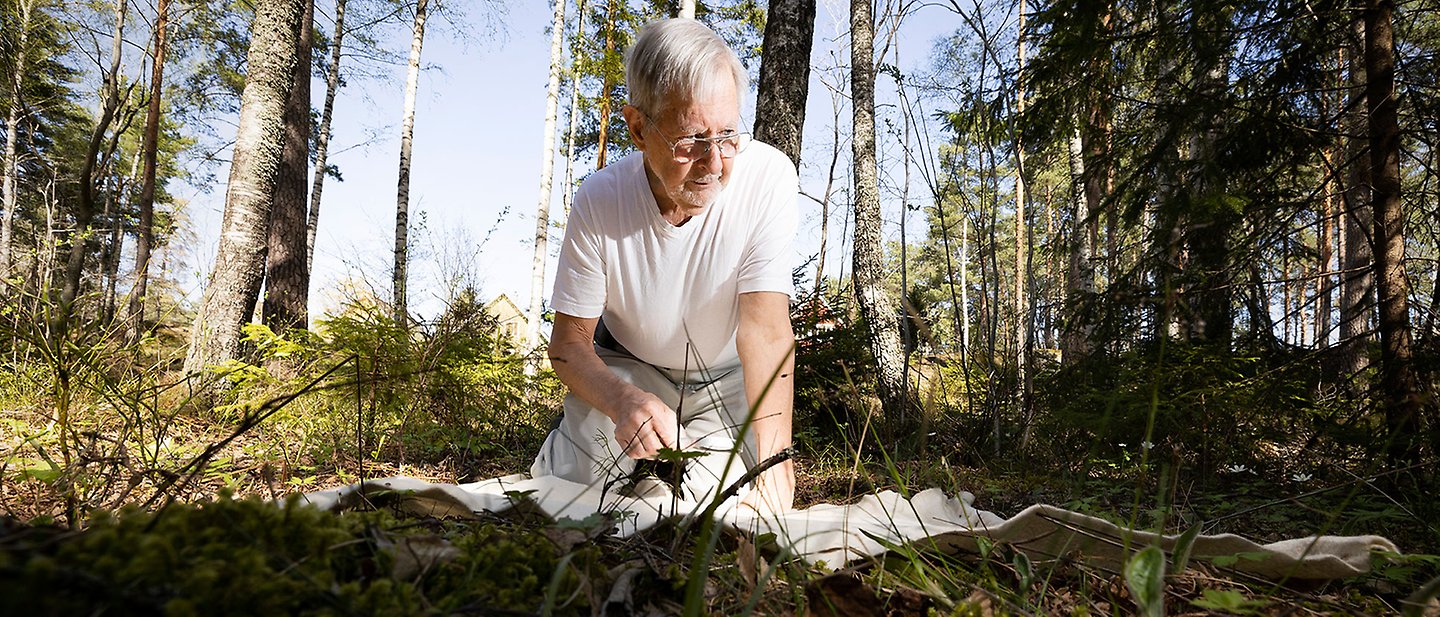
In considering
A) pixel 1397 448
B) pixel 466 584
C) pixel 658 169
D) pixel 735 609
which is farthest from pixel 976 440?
pixel 466 584

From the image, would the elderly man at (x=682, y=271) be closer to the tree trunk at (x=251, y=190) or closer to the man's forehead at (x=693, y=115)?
the man's forehead at (x=693, y=115)

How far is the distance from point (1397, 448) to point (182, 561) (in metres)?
3.94

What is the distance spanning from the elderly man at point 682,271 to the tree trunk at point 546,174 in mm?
9819

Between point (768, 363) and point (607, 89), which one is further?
point (607, 89)

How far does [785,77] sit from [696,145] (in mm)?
3690

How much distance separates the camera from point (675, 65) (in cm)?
216

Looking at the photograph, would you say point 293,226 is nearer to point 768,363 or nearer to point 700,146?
point 700,146

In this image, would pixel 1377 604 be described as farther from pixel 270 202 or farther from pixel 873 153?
pixel 873 153

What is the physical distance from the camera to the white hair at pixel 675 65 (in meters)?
2.17

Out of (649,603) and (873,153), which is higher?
(873,153)

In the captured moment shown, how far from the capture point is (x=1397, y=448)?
285 centimetres

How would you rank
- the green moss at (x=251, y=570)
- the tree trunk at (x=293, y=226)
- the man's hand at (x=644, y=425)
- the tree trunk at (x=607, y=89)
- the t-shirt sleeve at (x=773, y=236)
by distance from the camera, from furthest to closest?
the tree trunk at (x=607, y=89)
the tree trunk at (x=293, y=226)
the t-shirt sleeve at (x=773, y=236)
the man's hand at (x=644, y=425)
the green moss at (x=251, y=570)

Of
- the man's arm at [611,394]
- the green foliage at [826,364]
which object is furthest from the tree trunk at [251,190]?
the green foliage at [826,364]

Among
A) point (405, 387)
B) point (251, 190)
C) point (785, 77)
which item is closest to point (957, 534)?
point (405, 387)
